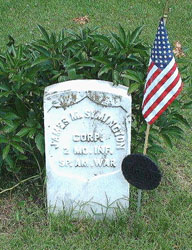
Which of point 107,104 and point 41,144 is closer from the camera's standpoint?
point 107,104

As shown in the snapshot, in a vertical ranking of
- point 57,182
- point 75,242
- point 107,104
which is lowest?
point 75,242

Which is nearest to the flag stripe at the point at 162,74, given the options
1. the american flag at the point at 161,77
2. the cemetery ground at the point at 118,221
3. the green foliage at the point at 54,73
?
the american flag at the point at 161,77

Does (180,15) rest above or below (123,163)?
above

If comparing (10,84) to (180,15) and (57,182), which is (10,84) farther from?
(180,15)

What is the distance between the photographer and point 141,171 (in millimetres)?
3119

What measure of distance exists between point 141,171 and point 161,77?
0.62m

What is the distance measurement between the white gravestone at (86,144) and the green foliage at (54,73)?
0.44 feet

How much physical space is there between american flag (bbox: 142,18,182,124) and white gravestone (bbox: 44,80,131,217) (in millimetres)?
160

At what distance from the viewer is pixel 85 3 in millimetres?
8047

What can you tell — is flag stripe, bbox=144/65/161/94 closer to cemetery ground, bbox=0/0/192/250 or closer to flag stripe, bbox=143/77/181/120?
flag stripe, bbox=143/77/181/120

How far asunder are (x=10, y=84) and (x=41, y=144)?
48 centimetres

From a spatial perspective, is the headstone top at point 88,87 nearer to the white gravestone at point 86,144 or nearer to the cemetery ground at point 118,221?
the white gravestone at point 86,144

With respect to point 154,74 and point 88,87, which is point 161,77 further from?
point 88,87

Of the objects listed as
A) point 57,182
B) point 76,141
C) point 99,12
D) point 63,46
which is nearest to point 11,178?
point 57,182
